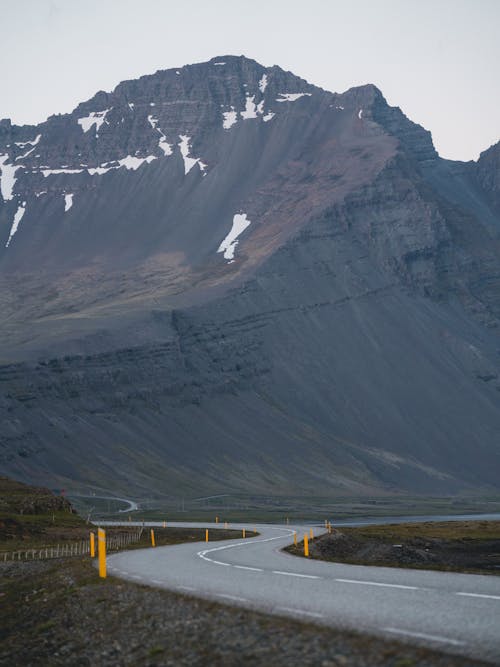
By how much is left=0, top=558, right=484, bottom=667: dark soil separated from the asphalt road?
55 centimetres

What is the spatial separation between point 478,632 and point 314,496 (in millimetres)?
164333

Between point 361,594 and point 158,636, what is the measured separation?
15.3ft

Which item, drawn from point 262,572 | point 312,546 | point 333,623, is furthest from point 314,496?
point 333,623

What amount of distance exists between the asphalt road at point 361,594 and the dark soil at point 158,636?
0.55 meters

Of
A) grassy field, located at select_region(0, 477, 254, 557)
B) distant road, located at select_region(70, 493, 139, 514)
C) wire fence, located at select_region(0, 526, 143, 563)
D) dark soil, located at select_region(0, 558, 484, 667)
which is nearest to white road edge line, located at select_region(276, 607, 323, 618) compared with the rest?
dark soil, located at select_region(0, 558, 484, 667)

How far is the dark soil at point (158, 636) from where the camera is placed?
12.4 m

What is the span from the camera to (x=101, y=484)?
16575cm

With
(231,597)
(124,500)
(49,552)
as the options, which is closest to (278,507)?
(124,500)

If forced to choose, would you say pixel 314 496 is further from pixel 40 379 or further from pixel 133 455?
pixel 40 379

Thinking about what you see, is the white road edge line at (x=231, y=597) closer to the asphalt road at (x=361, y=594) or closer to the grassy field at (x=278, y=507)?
the asphalt road at (x=361, y=594)

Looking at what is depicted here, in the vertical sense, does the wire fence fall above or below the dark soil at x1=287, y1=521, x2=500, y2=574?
above

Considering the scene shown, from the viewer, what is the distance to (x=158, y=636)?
15.5 metres

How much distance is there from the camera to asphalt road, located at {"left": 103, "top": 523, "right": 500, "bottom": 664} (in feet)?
43.9

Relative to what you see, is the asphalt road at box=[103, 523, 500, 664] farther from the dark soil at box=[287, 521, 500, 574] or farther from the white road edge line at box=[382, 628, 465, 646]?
the dark soil at box=[287, 521, 500, 574]
